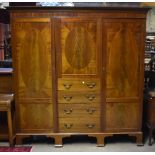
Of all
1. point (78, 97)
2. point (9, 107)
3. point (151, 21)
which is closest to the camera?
point (9, 107)

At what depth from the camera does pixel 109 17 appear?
3.18 meters

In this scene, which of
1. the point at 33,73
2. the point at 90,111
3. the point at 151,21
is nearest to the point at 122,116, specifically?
the point at 90,111

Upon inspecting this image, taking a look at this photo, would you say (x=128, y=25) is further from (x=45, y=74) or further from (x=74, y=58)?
(x=45, y=74)

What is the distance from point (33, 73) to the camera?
3.30 meters

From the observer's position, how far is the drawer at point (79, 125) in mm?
3408

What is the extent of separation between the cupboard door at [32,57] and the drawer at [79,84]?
153mm

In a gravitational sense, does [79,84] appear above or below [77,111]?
above

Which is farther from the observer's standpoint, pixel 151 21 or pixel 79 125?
pixel 151 21

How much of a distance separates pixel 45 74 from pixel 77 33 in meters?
0.60

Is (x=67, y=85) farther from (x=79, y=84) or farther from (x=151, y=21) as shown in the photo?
(x=151, y=21)

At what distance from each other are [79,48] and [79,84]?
421mm

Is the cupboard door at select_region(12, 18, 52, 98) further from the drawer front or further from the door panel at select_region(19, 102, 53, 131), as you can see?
the drawer front

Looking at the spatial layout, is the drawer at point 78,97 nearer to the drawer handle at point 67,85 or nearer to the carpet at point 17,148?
the drawer handle at point 67,85

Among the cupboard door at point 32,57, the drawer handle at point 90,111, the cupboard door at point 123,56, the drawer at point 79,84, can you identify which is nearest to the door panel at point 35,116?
the cupboard door at point 32,57
